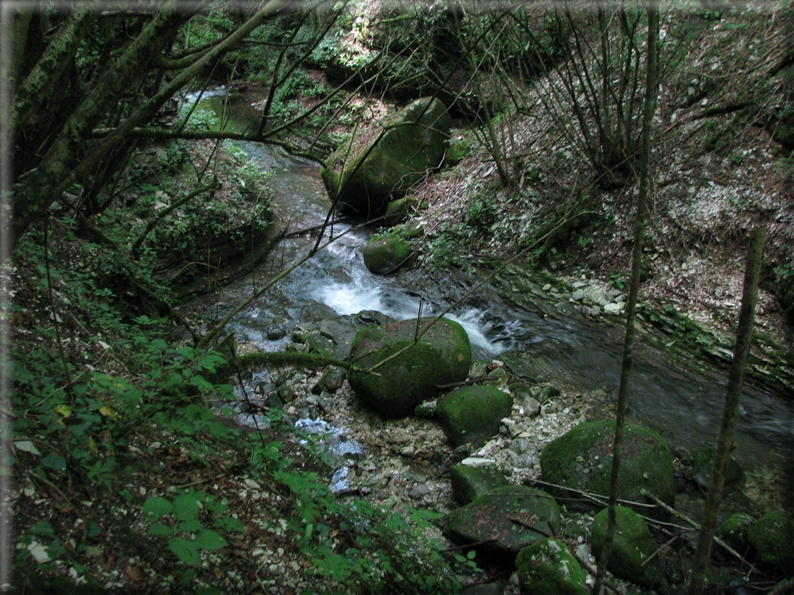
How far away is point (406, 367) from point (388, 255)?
11.2 feet

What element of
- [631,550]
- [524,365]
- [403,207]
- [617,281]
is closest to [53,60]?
[631,550]

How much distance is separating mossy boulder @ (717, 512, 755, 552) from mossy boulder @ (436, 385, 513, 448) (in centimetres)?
174

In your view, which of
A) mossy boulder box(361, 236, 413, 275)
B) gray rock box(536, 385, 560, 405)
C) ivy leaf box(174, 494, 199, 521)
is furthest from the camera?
mossy boulder box(361, 236, 413, 275)

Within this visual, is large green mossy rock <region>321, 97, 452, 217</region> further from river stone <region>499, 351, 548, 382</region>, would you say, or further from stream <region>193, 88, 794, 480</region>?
river stone <region>499, 351, 548, 382</region>

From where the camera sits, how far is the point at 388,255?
305 inches

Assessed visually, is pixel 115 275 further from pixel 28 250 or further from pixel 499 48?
pixel 499 48

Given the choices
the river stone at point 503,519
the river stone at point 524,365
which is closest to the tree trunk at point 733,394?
the river stone at point 503,519

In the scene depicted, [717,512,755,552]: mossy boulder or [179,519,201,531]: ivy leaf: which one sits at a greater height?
[179,519,201,531]: ivy leaf

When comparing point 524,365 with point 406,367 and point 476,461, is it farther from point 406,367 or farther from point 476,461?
point 476,461

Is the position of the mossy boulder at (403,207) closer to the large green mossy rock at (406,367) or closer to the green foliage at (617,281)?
the green foliage at (617,281)

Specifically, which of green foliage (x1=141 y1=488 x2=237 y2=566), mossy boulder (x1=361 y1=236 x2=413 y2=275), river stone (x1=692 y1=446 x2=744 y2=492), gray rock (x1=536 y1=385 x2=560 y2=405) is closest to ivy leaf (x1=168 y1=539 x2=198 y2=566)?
green foliage (x1=141 y1=488 x2=237 y2=566)

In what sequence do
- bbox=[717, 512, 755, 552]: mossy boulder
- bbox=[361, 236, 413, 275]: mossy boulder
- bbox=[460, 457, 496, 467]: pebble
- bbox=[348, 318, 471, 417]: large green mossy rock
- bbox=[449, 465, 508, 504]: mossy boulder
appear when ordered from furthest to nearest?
bbox=[361, 236, 413, 275]: mossy boulder < bbox=[348, 318, 471, 417]: large green mossy rock < bbox=[460, 457, 496, 467]: pebble < bbox=[449, 465, 508, 504]: mossy boulder < bbox=[717, 512, 755, 552]: mossy boulder

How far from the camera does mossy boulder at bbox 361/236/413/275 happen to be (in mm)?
7723

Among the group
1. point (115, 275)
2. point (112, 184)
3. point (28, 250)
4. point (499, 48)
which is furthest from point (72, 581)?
point (499, 48)
